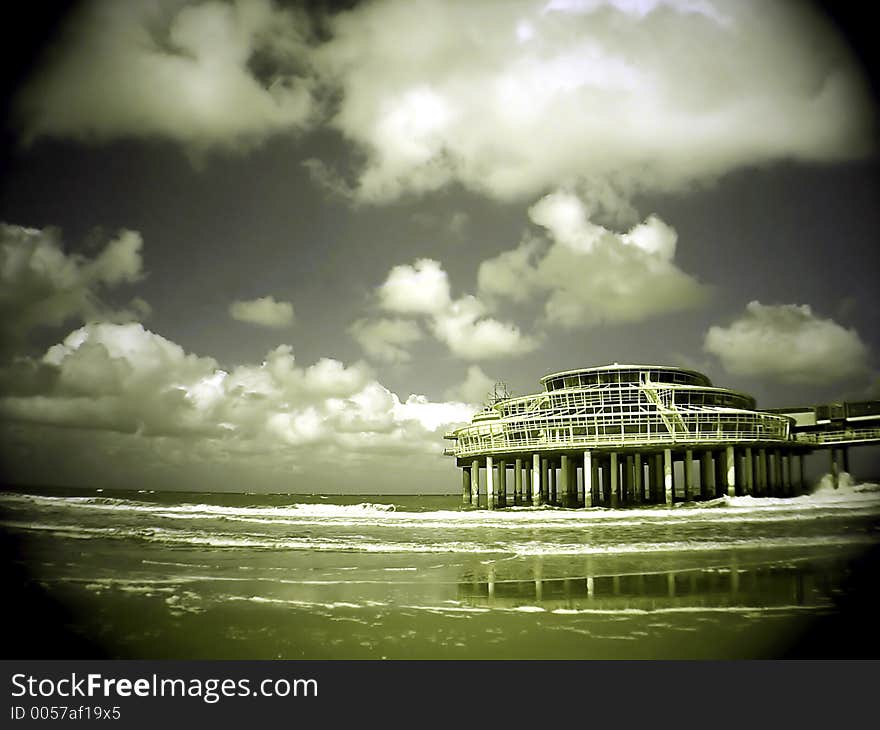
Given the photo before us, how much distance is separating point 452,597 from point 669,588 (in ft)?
12.1

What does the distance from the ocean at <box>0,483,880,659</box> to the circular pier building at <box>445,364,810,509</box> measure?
17756mm

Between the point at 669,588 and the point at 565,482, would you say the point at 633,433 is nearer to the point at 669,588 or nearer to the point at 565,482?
the point at 565,482

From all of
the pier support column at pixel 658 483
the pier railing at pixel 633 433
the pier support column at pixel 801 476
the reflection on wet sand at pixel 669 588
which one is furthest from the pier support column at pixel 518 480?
the reflection on wet sand at pixel 669 588

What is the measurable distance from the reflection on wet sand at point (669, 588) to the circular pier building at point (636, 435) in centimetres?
2494

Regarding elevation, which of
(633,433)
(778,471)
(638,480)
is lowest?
(638,480)

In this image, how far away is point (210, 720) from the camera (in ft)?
17.2

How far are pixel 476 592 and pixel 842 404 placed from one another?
4774 centimetres

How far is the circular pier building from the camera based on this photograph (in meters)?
35.8

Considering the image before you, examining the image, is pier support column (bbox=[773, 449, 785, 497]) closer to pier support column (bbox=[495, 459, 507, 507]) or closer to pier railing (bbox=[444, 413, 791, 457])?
pier railing (bbox=[444, 413, 791, 457])

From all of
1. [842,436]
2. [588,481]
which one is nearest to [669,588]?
[588,481]

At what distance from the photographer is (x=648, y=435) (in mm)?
35438

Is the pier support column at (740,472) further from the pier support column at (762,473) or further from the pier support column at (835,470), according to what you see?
the pier support column at (835,470)

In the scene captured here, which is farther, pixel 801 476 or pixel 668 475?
pixel 801 476

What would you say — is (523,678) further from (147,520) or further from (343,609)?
(147,520)
